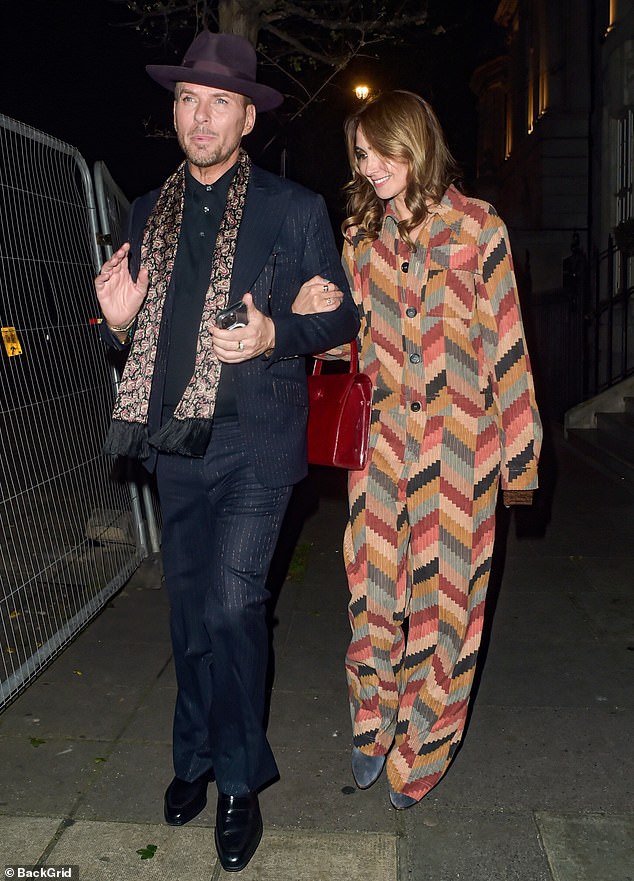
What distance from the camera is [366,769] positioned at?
A: 3.32m

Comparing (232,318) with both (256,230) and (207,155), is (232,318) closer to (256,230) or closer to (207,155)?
(256,230)

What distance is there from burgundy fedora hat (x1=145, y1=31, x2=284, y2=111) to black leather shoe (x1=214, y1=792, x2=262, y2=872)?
7.10 feet

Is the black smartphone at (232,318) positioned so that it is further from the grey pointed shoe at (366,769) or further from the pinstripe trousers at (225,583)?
the grey pointed shoe at (366,769)

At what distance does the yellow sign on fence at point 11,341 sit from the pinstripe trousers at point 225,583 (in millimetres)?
1477

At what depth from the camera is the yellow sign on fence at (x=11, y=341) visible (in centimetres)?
420

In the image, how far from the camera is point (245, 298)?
2.56 m

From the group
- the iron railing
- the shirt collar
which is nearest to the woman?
the shirt collar

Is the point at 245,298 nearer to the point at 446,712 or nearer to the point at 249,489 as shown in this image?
the point at 249,489

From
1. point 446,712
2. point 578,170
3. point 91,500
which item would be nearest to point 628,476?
point 91,500

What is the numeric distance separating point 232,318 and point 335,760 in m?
1.88

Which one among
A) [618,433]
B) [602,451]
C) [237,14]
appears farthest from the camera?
[618,433]

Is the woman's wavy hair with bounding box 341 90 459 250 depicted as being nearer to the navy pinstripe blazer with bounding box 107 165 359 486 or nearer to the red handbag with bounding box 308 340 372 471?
the navy pinstripe blazer with bounding box 107 165 359 486

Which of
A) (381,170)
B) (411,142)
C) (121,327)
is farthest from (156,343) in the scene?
(411,142)
